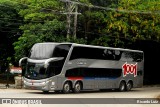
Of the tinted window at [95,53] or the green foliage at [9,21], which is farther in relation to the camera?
the green foliage at [9,21]

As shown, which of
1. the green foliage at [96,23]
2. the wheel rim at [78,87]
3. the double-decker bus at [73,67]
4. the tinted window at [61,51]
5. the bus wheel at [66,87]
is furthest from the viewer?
the green foliage at [96,23]

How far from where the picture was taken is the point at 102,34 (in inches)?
1489

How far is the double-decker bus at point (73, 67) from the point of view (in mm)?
25172

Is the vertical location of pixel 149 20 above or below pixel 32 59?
above

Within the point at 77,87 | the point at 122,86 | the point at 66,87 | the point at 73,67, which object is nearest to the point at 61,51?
the point at 73,67

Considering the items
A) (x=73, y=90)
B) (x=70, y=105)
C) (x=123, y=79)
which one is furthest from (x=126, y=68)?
(x=70, y=105)

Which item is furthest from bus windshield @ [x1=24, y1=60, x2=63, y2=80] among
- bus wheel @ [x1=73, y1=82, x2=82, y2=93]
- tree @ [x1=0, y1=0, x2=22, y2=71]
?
tree @ [x1=0, y1=0, x2=22, y2=71]

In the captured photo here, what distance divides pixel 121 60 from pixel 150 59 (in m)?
17.2

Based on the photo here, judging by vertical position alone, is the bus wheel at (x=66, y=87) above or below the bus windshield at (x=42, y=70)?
below

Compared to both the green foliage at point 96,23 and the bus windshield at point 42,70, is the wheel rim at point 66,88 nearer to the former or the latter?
the bus windshield at point 42,70

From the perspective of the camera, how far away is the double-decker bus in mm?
25172

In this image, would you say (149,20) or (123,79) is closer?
(123,79)

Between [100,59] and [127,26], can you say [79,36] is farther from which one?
[100,59]

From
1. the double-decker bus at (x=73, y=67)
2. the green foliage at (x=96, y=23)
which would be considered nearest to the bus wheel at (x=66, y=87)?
the double-decker bus at (x=73, y=67)
